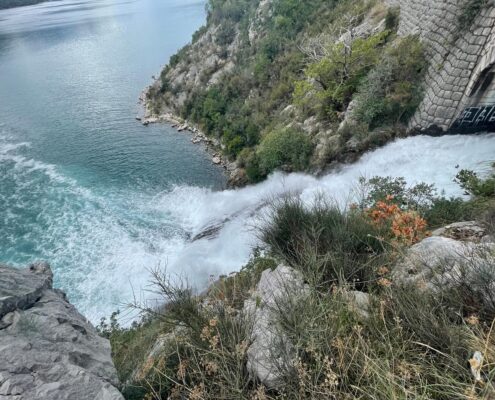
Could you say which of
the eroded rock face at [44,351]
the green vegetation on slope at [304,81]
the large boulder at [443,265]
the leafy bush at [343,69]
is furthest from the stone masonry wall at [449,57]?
the eroded rock face at [44,351]

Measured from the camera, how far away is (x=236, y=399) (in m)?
2.65

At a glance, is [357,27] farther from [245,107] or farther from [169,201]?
[169,201]

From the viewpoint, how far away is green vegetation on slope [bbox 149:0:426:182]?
1229cm

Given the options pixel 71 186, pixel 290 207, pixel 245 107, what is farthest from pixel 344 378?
pixel 245 107

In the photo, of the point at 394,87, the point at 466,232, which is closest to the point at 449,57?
the point at 394,87

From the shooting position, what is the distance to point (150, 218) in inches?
629

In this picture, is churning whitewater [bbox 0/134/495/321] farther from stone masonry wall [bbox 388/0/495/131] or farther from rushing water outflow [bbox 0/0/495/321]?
stone masonry wall [bbox 388/0/495/131]

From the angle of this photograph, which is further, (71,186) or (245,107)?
(245,107)

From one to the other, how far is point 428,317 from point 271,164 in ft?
43.0

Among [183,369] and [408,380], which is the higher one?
[408,380]

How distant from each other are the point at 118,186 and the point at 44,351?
1635 centimetres

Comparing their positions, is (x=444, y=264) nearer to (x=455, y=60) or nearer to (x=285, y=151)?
(x=455, y=60)

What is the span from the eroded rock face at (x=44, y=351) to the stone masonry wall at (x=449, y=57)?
1105 centimetres

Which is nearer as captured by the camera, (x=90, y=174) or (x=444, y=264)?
(x=444, y=264)
